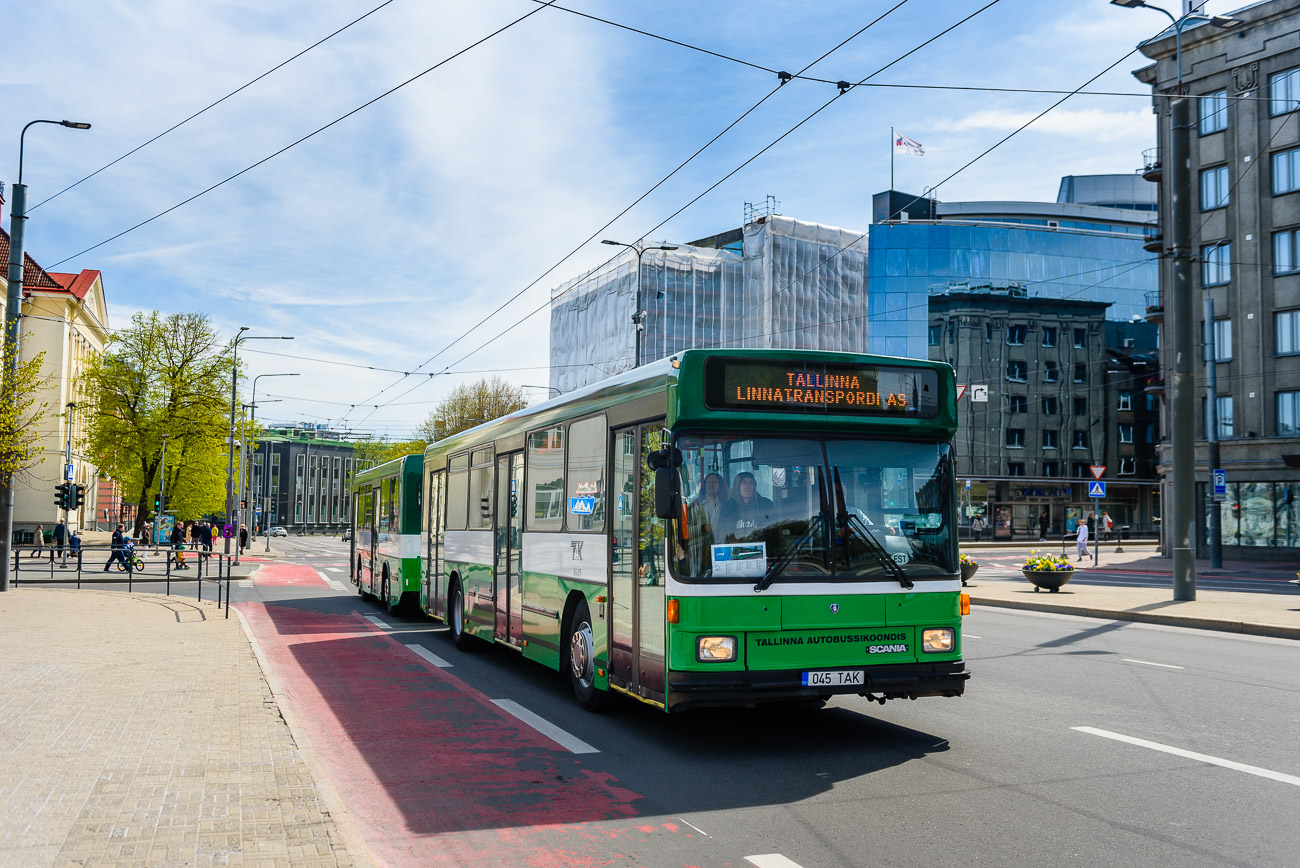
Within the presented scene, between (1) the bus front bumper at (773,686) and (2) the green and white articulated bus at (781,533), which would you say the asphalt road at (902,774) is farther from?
(2) the green and white articulated bus at (781,533)

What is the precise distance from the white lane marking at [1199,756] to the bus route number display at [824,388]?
276 centimetres

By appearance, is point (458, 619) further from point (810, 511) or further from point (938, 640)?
point (938, 640)

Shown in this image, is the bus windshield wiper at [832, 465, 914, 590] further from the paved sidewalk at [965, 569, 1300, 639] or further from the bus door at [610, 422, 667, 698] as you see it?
the paved sidewalk at [965, 569, 1300, 639]

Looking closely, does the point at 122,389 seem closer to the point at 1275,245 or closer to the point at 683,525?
the point at 1275,245

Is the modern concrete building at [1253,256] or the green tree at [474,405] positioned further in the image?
the green tree at [474,405]

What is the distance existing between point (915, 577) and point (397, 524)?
539 inches

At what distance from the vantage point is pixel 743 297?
7100 centimetres

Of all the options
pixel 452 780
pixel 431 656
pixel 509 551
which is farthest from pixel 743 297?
pixel 452 780

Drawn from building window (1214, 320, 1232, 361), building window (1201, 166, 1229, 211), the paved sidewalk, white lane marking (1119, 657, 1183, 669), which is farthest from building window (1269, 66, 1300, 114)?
white lane marking (1119, 657, 1183, 669)

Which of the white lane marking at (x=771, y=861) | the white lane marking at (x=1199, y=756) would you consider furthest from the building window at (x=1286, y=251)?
the white lane marking at (x=771, y=861)

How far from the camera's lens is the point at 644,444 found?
8812mm

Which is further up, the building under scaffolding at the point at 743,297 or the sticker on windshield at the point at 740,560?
the building under scaffolding at the point at 743,297

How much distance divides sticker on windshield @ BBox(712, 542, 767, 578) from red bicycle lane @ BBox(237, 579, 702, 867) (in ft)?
5.27

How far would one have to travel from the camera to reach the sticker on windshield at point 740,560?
26.0 feet
